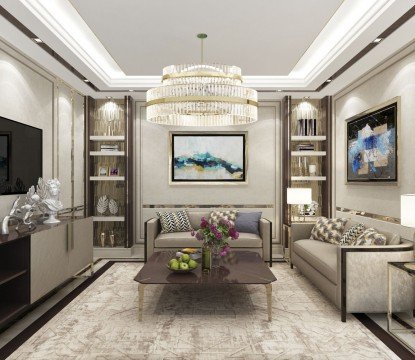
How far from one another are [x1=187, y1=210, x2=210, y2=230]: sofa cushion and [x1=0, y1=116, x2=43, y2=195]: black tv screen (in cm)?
242

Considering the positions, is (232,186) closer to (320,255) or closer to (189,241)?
(189,241)

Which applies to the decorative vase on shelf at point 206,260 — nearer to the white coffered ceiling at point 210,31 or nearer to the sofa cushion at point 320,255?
the sofa cushion at point 320,255

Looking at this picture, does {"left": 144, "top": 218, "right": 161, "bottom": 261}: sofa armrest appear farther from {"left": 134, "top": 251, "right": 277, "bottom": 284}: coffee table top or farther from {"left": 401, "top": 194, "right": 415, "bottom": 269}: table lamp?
{"left": 401, "top": 194, "right": 415, "bottom": 269}: table lamp

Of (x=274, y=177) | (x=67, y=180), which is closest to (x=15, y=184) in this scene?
(x=67, y=180)

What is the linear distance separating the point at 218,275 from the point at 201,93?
1.73 m

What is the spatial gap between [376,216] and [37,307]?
3856 mm

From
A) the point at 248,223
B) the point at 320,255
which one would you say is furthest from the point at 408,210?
the point at 248,223

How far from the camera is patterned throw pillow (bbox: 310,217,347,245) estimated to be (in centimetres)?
465

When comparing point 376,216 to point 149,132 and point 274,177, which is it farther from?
point 149,132

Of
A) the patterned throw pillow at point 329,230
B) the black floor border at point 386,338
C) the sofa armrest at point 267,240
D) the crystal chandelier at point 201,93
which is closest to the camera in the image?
the black floor border at point 386,338

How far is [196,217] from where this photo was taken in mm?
5902

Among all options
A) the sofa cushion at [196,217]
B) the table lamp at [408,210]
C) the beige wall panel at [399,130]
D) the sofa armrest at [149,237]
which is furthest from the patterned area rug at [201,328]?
the sofa cushion at [196,217]

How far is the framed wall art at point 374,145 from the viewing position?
3871 millimetres

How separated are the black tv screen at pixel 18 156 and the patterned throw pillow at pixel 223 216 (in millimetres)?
2581
